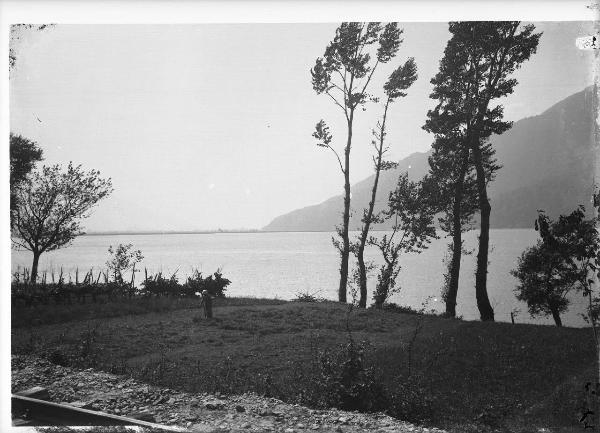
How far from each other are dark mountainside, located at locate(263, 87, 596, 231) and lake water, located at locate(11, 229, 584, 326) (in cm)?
114

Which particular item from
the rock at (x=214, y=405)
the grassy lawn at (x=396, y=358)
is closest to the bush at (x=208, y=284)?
the grassy lawn at (x=396, y=358)

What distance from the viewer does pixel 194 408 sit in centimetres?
684

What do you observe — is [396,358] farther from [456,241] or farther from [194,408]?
[456,241]

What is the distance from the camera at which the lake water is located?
12.1 m

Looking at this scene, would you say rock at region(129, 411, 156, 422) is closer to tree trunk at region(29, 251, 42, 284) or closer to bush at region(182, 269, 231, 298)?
tree trunk at region(29, 251, 42, 284)

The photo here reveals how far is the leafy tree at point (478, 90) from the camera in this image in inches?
451

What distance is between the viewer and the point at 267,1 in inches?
290

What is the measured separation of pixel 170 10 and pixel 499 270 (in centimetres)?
2091

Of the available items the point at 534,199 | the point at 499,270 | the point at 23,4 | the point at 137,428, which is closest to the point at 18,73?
the point at 23,4

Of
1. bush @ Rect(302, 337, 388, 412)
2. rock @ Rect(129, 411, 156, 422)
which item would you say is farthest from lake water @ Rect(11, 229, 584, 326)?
bush @ Rect(302, 337, 388, 412)

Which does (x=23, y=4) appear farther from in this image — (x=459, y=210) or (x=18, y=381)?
(x=459, y=210)

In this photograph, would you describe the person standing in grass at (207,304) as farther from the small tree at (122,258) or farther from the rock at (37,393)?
the rock at (37,393)

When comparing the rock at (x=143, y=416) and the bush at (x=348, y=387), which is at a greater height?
the bush at (x=348, y=387)

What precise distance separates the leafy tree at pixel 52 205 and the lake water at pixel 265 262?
553 mm
